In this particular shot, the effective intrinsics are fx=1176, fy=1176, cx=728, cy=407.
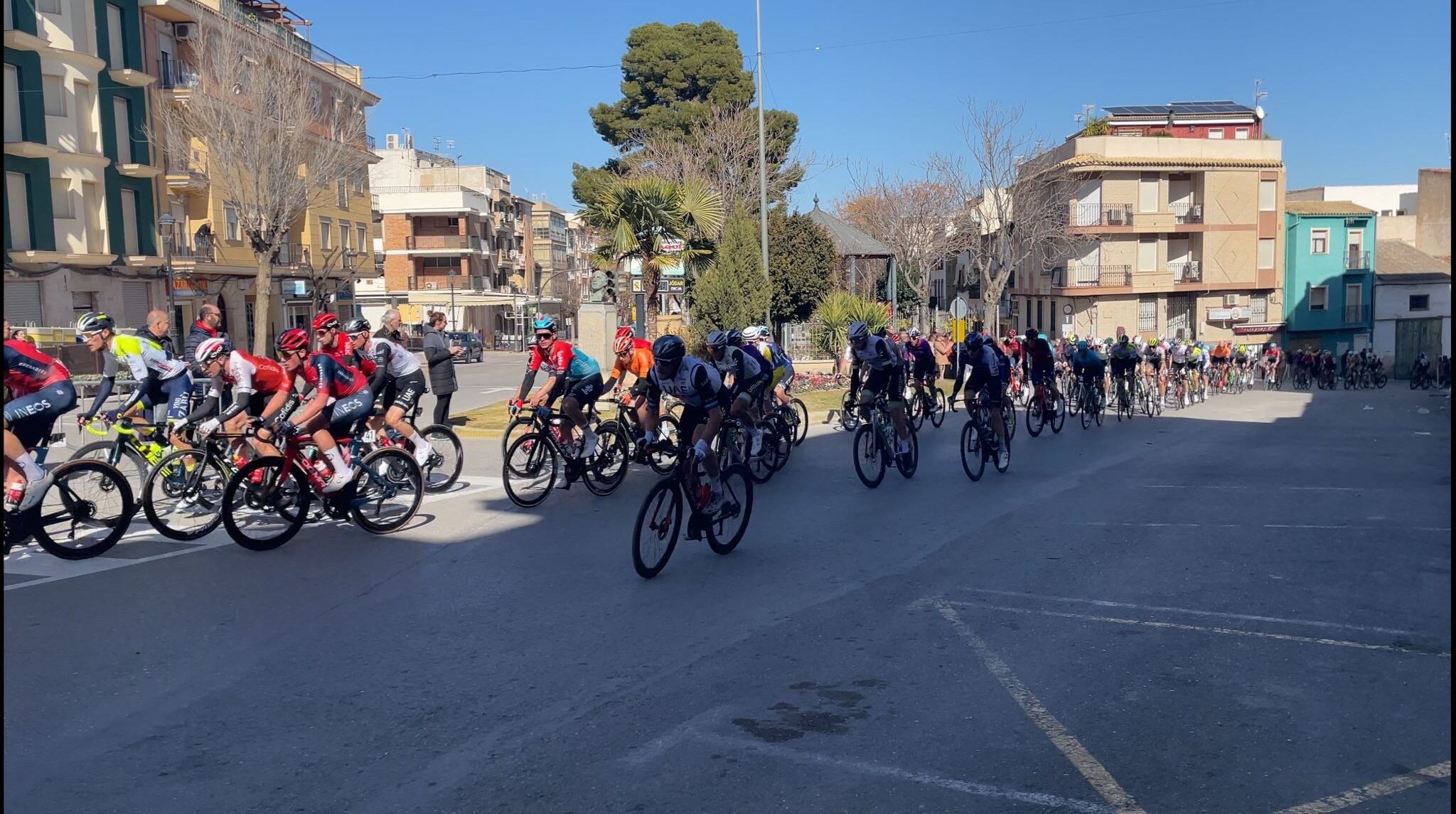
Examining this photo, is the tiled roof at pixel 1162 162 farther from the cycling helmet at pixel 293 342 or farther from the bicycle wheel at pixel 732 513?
the cycling helmet at pixel 293 342

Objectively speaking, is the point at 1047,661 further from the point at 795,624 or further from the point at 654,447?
the point at 654,447

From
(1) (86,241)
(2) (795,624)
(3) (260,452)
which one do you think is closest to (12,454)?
(3) (260,452)

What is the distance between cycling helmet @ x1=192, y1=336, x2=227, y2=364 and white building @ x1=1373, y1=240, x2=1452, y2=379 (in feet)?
209

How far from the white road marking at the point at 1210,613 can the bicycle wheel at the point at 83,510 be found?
6407 millimetres

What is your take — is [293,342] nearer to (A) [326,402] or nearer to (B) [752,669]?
(A) [326,402]

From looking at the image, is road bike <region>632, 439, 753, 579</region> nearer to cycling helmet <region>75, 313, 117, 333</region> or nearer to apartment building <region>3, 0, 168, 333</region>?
cycling helmet <region>75, 313, 117, 333</region>

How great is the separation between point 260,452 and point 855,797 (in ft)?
22.6

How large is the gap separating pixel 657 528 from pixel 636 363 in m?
4.80

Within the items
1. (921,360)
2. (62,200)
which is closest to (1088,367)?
(921,360)

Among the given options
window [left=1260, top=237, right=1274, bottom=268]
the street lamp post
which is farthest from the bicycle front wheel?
window [left=1260, top=237, right=1274, bottom=268]

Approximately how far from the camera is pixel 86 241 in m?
34.9

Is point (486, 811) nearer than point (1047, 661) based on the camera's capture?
Yes

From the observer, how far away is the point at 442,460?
40.2 feet

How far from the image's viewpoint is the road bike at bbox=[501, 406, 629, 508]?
11.2 meters
